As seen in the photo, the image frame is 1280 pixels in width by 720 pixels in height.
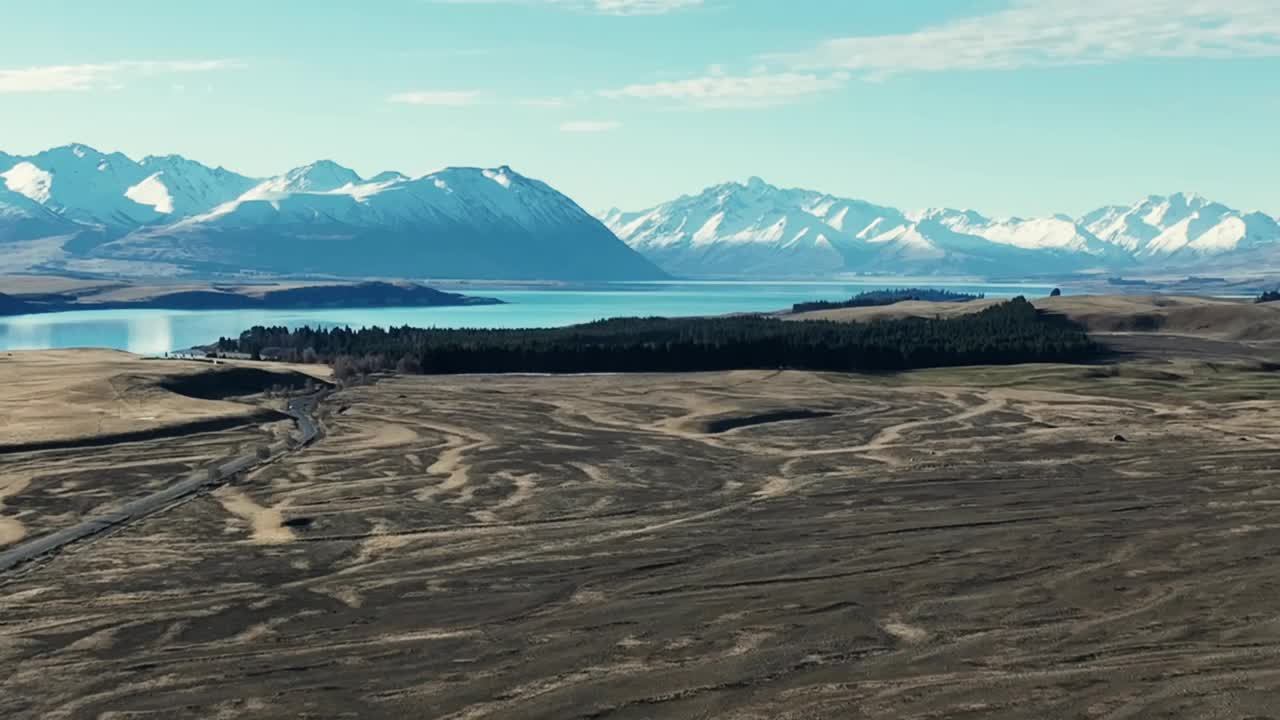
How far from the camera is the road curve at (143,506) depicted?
78062 millimetres

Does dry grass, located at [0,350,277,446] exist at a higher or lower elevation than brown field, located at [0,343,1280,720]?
higher

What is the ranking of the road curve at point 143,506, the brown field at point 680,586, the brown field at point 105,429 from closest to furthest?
1. the brown field at point 680,586
2. the road curve at point 143,506
3. the brown field at point 105,429

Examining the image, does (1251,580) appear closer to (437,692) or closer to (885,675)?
(885,675)

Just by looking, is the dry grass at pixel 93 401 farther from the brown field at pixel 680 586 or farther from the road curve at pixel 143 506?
the road curve at pixel 143 506

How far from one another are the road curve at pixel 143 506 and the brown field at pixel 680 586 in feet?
5.41

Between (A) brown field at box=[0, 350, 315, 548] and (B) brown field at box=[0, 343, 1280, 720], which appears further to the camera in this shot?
(A) brown field at box=[0, 350, 315, 548]

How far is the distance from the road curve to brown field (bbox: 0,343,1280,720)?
1.65 m

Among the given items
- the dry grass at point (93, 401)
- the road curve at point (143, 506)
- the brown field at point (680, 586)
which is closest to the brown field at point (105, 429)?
the dry grass at point (93, 401)

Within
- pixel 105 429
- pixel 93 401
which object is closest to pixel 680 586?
pixel 105 429

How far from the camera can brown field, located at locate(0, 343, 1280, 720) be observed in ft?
173

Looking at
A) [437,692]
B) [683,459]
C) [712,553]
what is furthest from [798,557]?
[683,459]

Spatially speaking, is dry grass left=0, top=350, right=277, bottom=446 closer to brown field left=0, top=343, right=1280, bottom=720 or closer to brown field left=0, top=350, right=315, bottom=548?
brown field left=0, top=350, right=315, bottom=548

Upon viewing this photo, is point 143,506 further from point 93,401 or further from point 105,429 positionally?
point 93,401

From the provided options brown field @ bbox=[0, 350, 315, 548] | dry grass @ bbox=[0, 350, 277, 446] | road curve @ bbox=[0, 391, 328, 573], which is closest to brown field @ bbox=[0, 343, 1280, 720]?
road curve @ bbox=[0, 391, 328, 573]
